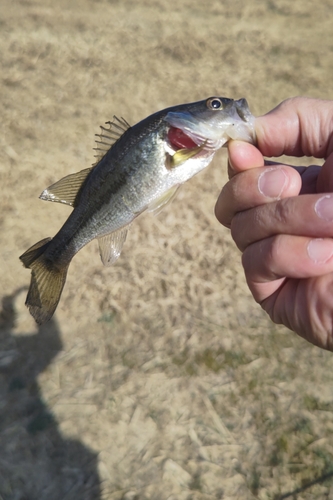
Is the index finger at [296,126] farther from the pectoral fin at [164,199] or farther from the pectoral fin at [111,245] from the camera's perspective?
the pectoral fin at [111,245]

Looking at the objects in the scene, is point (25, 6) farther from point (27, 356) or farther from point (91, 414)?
point (91, 414)

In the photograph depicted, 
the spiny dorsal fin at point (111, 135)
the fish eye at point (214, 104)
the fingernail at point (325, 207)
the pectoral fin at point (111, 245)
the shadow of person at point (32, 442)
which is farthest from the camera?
the shadow of person at point (32, 442)

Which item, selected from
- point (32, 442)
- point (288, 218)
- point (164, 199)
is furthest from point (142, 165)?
point (32, 442)

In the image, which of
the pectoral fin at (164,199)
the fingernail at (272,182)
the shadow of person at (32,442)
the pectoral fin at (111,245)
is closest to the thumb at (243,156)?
the fingernail at (272,182)

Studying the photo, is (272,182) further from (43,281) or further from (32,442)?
(32,442)

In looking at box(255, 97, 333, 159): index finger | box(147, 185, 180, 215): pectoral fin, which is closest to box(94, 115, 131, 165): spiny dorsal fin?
box(147, 185, 180, 215): pectoral fin

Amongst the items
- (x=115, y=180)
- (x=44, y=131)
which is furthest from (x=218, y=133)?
(x=44, y=131)
